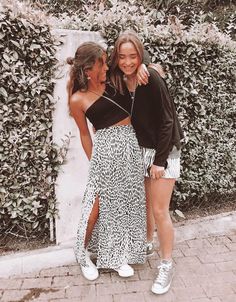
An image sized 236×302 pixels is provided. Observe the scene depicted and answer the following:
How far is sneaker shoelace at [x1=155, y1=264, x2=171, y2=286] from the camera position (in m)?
3.14

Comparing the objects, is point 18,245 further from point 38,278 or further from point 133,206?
point 133,206

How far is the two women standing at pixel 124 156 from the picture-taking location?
2945mm

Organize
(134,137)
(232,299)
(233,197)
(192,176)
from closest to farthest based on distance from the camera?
(232,299) < (134,137) < (192,176) < (233,197)

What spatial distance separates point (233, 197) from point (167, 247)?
7.73ft

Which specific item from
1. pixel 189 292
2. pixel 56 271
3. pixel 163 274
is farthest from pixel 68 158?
pixel 189 292

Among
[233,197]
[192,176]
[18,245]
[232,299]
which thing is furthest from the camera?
[233,197]

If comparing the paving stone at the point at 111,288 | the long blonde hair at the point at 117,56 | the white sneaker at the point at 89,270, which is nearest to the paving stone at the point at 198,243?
the paving stone at the point at 111,288

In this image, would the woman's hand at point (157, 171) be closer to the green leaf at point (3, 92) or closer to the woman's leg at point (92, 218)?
the woman's leg at point (92, 218)

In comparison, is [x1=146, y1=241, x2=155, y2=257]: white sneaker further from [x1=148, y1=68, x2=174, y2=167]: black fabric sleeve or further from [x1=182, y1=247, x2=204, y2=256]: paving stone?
[x1=148, y1=68, x2=174, y2=167]: black fabric sleeve

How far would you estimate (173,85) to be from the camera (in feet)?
14.1

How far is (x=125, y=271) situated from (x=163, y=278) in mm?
353

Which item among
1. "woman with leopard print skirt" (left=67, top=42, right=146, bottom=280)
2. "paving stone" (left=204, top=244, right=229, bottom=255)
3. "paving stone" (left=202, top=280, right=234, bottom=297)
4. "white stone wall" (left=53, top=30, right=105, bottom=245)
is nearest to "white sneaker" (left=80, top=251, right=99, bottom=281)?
"woman with leopard print skirt" (left=67, top=42, right=146, bottom=280)

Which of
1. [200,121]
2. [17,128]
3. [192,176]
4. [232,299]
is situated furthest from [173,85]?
[232,299]

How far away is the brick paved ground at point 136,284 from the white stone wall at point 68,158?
446 mm
